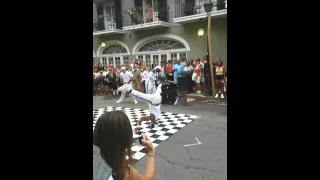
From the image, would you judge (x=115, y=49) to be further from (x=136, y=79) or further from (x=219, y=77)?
(x=219, y=77)

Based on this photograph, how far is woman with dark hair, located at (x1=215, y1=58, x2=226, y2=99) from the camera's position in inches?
229

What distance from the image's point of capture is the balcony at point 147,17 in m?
8.12

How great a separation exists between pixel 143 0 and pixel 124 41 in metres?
1.83

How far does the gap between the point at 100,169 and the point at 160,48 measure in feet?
26.5

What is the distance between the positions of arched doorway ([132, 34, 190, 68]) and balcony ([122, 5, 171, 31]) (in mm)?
550

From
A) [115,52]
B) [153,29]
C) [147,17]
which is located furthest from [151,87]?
[115,52]

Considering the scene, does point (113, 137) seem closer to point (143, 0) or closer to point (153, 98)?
point (153, 98)

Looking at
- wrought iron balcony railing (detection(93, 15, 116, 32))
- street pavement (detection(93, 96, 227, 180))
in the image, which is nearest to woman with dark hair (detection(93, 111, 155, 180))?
street pavement (detection(93, 96, 227, 180))

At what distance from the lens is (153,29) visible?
8453mm

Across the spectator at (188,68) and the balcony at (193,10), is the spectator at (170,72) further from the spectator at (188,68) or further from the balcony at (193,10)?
the balcony at (193,10)
